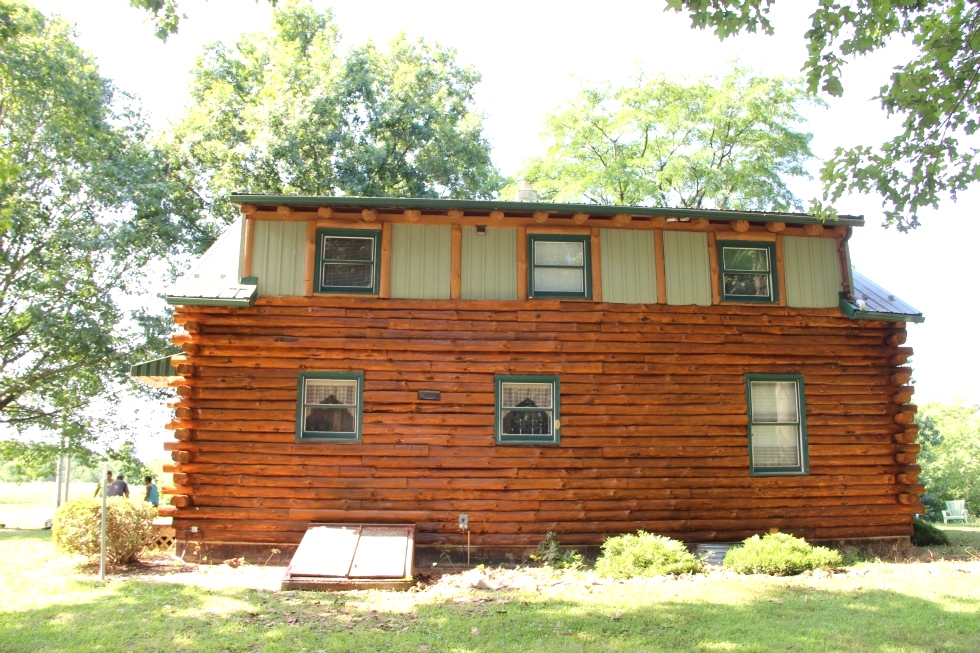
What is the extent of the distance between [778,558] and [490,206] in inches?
267

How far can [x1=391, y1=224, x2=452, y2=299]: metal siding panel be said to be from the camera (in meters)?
12.6

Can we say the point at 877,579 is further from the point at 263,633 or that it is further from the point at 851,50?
the point at 263,633

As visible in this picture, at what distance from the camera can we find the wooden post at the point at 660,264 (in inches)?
513

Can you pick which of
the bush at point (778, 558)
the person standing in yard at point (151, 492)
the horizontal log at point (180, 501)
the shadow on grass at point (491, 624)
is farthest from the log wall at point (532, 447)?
the person standing in yard at point (151, 492)

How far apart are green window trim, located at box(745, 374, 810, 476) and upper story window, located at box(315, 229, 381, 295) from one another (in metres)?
6.60

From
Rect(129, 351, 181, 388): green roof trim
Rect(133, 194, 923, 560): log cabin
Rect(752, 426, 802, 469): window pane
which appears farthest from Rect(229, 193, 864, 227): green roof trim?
Rect(129, 351, 181, 388): green roof trim

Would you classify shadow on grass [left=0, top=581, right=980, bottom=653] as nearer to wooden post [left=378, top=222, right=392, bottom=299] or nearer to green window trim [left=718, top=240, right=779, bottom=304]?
wooden post [left=378, top=222, right=392, bottom=299]

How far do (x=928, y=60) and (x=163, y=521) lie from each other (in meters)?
12.3

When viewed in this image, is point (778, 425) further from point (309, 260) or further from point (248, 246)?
point (248, 246)

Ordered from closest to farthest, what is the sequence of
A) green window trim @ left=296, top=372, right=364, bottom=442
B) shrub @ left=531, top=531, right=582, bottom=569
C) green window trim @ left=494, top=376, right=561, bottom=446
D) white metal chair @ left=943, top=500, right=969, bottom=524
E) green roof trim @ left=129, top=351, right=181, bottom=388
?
shrub @ left=531, top=531, right=582, bottom=569
green window trim @ left=296, top=372, right=364, bottom=442
green window trim @ left=494, top=376, right=561, bottom=446
green roof trim @ left=129, top=351, right=181, bottom=388
white metal chair @ left=943, top=500, right=969, bottom=524

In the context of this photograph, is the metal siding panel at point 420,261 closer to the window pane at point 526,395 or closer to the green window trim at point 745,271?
the window pane at point 526,395

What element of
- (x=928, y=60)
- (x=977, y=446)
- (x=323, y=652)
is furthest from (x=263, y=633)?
(x=977, y=446)

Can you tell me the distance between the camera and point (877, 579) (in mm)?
10289

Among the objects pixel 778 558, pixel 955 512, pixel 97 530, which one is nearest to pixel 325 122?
pixel 97 530
